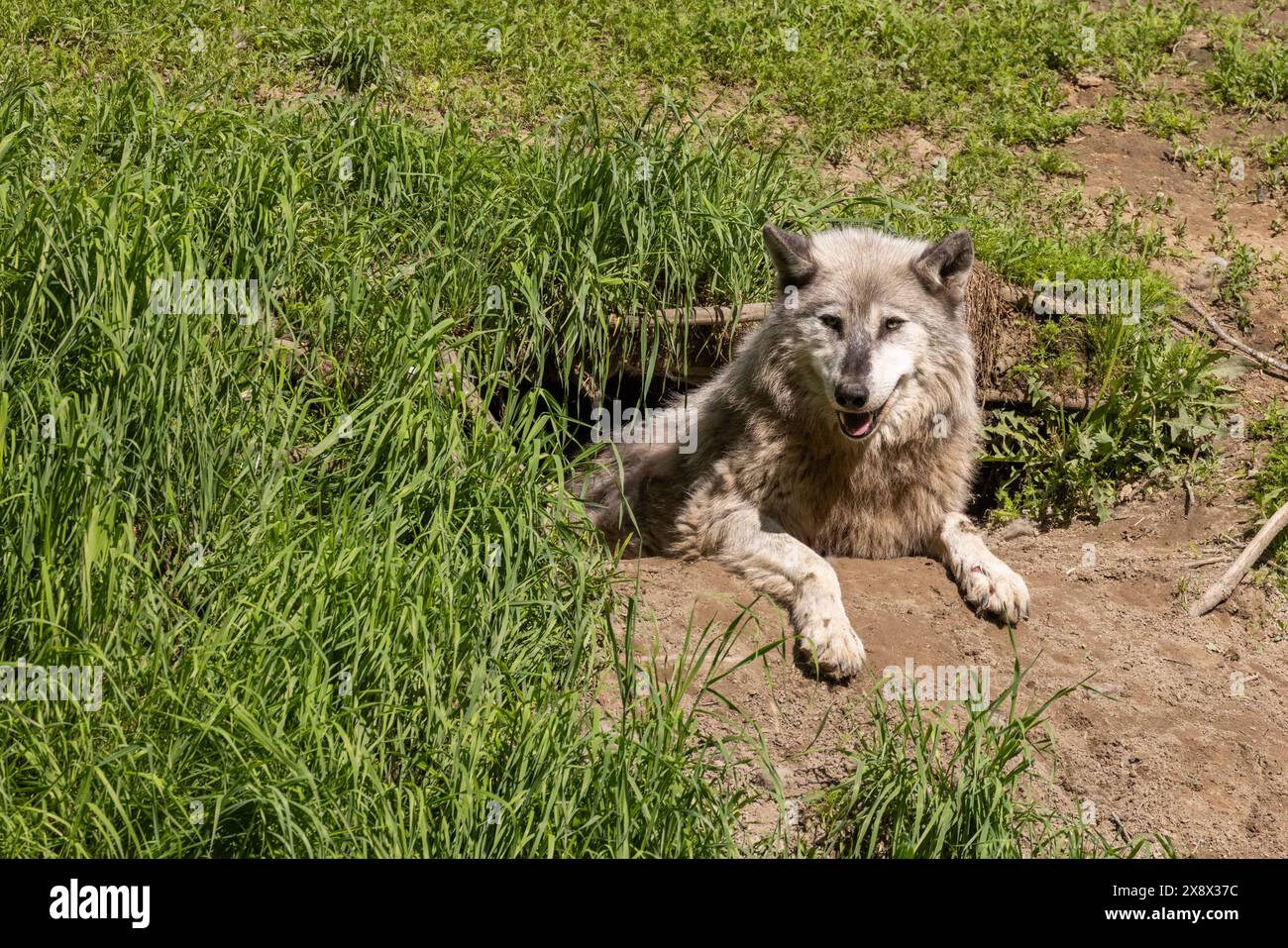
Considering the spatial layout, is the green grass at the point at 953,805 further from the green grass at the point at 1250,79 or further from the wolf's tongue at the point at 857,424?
the green grass at the point at 1250,79

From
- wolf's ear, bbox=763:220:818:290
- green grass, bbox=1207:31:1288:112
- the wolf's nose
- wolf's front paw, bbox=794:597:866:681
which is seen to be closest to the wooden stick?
wolf's front paw, bbox=794:597:866:681

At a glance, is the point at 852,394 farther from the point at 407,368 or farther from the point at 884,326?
the point at 407,368

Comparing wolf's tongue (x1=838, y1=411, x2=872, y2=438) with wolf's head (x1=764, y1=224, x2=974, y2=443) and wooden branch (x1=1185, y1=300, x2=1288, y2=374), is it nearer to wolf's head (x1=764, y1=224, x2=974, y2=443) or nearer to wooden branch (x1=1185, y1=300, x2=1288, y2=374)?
wolf's head (x1=764, y1=224, x2=974, y2=443)

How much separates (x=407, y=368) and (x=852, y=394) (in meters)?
1.85

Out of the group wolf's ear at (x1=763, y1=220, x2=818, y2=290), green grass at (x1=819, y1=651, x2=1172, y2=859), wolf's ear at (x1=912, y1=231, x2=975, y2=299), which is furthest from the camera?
wolf's ear at (x1=763, y1=220, x2=818, y2=290)

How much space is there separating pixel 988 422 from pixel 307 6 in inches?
196

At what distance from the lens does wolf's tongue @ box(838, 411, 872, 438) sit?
5.42 meters

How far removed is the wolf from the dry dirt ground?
17 centimetres

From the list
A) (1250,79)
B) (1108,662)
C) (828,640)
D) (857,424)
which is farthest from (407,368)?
(1250,79)

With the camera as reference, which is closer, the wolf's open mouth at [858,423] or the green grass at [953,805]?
the green grass at [953,805]

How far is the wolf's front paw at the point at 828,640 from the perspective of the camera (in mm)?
4883

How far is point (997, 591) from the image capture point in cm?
531

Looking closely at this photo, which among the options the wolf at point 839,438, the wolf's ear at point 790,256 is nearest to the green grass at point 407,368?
the wolf at point 839,438

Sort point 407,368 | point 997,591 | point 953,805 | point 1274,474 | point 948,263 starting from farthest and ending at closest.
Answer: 1. point 1274,474
2. point 948,263
3. point 997,591
4. point 407,368
5. point 953,805
